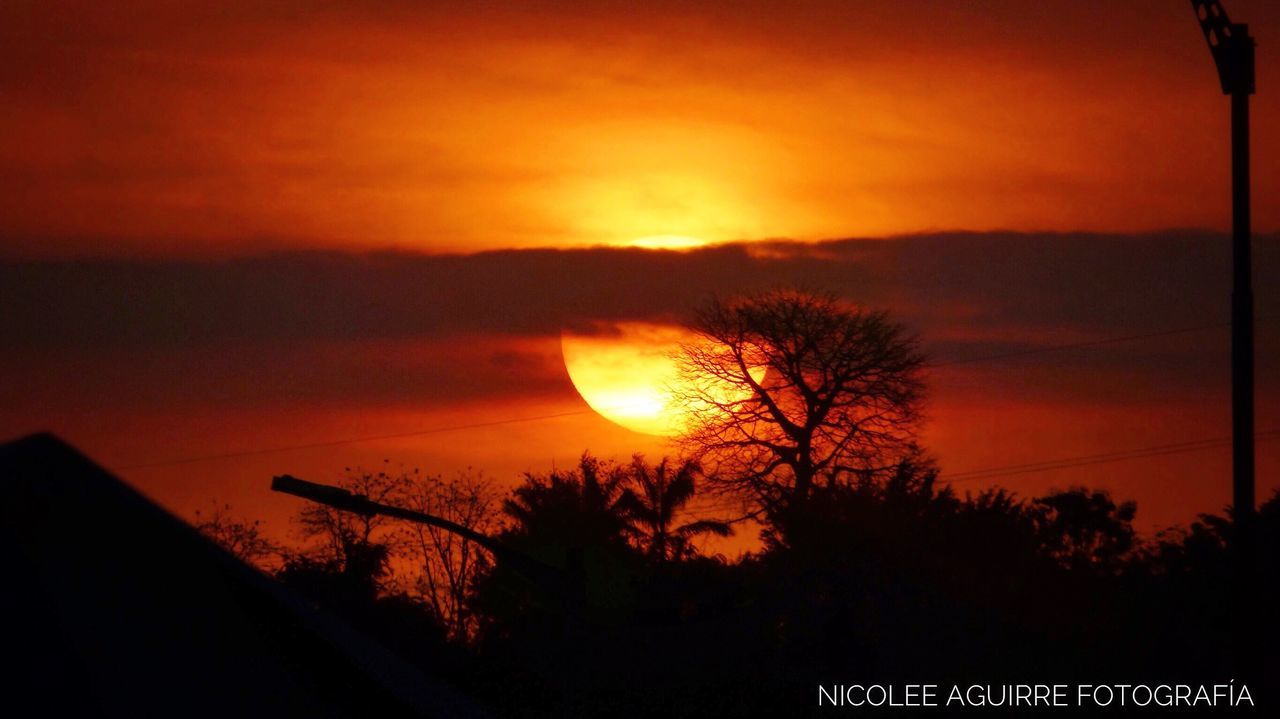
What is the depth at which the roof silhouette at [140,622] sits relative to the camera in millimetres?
5289

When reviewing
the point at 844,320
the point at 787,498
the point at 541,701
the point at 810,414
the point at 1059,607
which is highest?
the point at 844,320

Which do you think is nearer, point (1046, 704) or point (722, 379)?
point (1046, 704)

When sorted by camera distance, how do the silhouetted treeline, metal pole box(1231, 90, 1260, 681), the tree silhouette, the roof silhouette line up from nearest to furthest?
1. the roof silhouette
2. metal pole box(1231, 90, 1260, 681)
3. the silhouetted treeline
4. the tree silhouette

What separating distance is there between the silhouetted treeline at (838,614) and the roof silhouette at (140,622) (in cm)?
1331

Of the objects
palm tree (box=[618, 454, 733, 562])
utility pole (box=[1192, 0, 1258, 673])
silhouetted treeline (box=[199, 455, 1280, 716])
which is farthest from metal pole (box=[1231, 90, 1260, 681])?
palm tree (box=[618, 454, 733, 562])

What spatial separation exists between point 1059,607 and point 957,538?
8462 millimetres

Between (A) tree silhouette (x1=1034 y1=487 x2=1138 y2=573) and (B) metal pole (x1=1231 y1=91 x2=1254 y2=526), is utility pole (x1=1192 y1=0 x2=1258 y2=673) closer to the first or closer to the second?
(B) metal pole (x1=1231 y1=91 x2=1254 y2=526)

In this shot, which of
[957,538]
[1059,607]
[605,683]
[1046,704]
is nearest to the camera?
[1046,704]

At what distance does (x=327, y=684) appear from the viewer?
19.9 feet

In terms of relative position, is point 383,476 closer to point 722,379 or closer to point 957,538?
point 722,379

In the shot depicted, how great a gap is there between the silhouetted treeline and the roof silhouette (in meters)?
13.3

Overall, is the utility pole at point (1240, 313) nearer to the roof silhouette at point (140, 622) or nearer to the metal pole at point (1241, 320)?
the metal pole at point (1241, 320)

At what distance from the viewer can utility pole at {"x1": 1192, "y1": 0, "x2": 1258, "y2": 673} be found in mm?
15008

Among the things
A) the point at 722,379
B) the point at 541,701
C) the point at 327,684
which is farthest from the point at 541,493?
the point at 327,684
